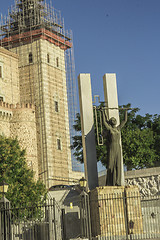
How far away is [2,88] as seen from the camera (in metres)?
50.4

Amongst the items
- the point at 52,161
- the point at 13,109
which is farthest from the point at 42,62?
the point at 52,161

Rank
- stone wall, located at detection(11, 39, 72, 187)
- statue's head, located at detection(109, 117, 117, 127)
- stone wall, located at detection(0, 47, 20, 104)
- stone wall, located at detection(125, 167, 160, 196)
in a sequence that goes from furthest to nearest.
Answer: stone wall, located at detection(0, 47, 20, 104), stone wall, located at detection(11, 39, 72, 187), stone wall, located at detection(125, 167, 160, 196), statue's head, located at detection(109, 117, 117, 127)

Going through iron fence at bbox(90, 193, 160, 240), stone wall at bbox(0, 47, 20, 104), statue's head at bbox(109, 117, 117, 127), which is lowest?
iron fence at bbox(90, 193, 160, 240)

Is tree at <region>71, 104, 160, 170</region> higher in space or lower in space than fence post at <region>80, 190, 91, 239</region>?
higher

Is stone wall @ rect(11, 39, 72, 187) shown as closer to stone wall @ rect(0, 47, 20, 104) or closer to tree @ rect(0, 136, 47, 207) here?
stone wall @ rect(0, 47, 20, 104)

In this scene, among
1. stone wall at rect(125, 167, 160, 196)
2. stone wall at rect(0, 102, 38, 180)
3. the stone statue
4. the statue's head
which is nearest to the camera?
the stone statue

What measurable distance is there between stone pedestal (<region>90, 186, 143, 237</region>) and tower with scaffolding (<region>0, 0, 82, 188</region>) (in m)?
30.6

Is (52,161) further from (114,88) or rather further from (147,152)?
(114,88)

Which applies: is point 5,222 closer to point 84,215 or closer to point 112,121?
point 84,215

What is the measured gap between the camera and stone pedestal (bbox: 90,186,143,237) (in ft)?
57.5

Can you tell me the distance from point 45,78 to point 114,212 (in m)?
34.9

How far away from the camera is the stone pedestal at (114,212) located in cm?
1753

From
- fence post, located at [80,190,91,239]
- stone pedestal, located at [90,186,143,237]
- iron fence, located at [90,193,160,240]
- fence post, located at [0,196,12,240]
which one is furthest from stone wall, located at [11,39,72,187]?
fence post, located at [0,196,12,240]

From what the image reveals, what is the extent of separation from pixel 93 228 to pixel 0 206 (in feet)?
12.4
